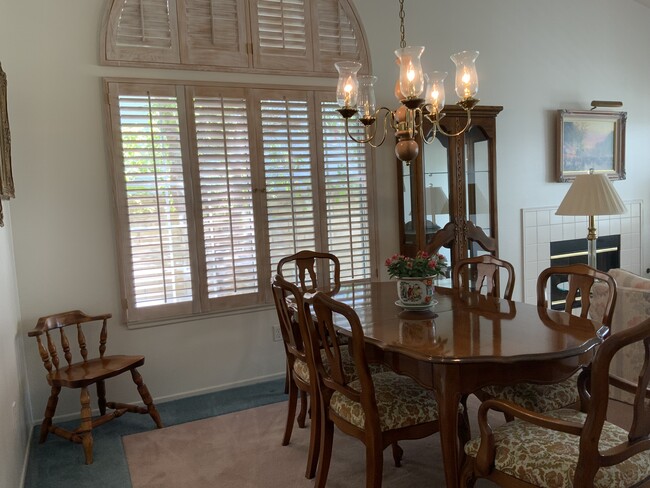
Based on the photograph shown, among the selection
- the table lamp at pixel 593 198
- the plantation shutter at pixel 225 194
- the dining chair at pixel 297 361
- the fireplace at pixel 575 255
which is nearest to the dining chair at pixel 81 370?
the plantation shutter at pixel 225 194

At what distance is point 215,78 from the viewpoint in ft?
11.4

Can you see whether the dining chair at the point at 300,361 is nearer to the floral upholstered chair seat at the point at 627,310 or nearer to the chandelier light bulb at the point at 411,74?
the chandelier light bulb at the point at 411,74

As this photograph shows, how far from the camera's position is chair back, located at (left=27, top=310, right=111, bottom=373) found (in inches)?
112

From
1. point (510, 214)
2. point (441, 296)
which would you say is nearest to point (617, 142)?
point (510, 214)

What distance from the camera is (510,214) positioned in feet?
15.1

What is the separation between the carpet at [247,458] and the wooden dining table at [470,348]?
659 millimetres

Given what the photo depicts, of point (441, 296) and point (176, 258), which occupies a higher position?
point (176, 258)

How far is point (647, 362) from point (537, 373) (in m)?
0.38

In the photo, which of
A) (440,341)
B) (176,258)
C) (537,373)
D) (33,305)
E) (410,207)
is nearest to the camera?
(537,373)

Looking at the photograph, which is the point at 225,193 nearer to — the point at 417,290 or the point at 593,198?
the point at 417,290

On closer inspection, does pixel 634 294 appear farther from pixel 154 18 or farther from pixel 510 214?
pixel 154 18

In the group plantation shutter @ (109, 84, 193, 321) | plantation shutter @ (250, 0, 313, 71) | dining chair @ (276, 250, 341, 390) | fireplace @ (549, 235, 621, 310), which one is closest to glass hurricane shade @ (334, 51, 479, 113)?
dining chair @ (276, 250, 341, 390)

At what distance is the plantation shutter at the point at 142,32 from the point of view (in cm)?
320

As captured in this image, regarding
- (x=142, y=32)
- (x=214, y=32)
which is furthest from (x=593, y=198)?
(x=142, y=32)
